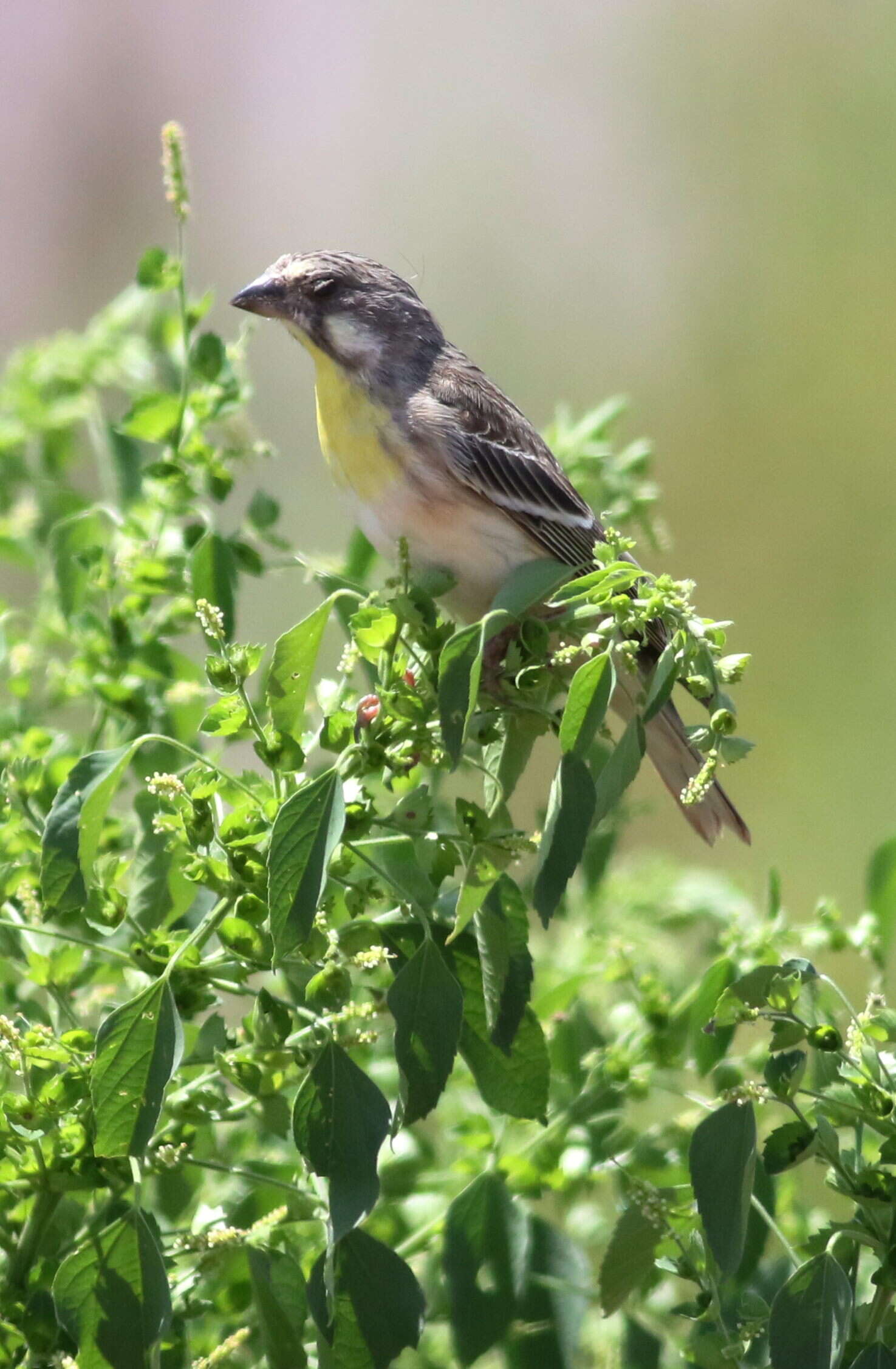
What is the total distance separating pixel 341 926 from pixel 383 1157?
2.79ft

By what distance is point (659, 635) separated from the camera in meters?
2.47

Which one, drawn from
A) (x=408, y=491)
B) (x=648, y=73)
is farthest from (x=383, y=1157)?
(x=648, y=73)

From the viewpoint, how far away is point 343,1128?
142 cm

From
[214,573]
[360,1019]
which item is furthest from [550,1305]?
[214,573]

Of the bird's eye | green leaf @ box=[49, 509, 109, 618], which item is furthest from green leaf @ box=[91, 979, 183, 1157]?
the bird's eye

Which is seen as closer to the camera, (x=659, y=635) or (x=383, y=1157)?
(x=383, y=1157)

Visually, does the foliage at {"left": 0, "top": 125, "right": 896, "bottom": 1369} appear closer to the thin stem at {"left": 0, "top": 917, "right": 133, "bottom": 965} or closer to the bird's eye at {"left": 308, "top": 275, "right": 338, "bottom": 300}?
the thin stem at {"left": 0, "top": 917, "right": 133, "bottom": 965}

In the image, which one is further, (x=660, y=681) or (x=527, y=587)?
(x=527, y=587)

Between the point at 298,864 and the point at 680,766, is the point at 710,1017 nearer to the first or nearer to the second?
the point at 298,864

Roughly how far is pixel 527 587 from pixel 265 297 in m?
1.45

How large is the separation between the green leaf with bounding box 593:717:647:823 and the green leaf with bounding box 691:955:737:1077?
0.45 metres

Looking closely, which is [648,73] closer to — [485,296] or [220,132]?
[485,296]

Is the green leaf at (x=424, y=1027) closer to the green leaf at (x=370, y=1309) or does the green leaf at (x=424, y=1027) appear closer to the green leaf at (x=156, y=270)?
the green leaf at (x=370, y=1309)

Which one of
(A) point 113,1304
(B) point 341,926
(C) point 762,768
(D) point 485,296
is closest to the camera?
(A) point 113,1304
